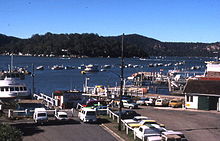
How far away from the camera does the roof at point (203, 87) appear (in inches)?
1537

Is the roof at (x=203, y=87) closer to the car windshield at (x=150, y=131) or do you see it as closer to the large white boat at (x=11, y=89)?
the car windshield at (x=150, y=131)

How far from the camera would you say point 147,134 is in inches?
955

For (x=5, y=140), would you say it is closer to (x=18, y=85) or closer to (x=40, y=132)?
(x=40, y=132)

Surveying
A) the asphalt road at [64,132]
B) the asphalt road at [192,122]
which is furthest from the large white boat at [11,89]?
the asphalt road at [192,122]

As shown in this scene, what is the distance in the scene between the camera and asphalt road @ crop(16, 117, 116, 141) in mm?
24938

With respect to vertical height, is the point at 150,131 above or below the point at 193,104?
below

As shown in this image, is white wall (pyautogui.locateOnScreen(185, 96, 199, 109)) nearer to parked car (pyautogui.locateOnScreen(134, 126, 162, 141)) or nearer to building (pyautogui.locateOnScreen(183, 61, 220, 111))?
building (pyautogui.locateOnScreen(183, 61, 220, 111))

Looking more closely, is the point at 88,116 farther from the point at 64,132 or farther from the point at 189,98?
the point at 189,98

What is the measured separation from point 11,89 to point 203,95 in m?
22.2

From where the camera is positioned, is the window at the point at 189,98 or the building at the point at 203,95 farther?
the window at the point at 189,98

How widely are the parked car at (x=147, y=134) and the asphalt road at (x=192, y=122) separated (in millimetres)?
2806

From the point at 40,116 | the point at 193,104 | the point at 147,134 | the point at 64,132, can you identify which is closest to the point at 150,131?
the point at 147,134

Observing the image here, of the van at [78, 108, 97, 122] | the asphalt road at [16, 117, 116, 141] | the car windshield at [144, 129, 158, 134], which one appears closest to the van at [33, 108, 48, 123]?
the asphalt road at [16, 117, 116, 141]

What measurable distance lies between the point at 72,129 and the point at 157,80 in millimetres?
86447
